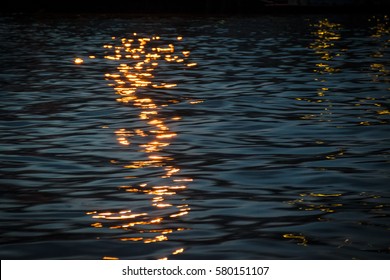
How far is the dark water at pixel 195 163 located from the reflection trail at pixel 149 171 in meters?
0.02

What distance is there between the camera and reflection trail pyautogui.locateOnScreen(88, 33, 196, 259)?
33.1 ft

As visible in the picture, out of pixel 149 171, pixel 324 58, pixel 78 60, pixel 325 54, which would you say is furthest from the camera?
pixel 325 54

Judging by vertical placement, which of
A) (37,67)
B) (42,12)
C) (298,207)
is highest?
(298,207)

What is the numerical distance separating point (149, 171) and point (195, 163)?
80 cm

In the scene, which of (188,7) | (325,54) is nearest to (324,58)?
(325,54)

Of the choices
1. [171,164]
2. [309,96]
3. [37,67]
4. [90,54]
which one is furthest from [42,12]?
[171,164]

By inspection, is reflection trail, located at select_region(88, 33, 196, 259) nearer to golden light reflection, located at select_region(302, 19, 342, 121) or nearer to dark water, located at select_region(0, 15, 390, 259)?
dark water, located at select_region(0, 15, 390, 259)

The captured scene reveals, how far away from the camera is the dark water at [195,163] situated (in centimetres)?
958

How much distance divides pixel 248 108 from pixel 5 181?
8.59 meters

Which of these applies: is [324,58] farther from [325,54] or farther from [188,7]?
[188,7]

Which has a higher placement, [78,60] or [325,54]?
[78,60]

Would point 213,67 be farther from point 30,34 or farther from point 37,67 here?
point 30,34

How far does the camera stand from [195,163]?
13.6m
